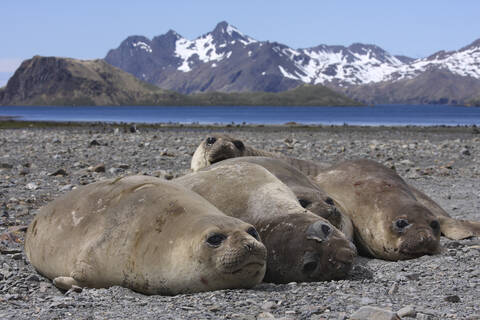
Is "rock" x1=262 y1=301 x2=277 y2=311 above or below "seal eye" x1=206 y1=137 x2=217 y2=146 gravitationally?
below

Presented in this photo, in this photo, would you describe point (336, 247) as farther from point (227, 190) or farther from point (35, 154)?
point (35, 154)

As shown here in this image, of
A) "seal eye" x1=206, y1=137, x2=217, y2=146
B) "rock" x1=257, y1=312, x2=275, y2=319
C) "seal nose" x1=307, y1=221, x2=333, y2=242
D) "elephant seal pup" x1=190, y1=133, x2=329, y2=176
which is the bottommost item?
"rock" x1=257, y1=312, x2=275, y2=319

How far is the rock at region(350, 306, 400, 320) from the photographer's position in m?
4.35

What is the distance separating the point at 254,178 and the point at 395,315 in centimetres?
327

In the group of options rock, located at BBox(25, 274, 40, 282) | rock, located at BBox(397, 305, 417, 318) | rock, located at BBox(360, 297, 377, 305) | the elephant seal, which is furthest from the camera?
the elephant seal

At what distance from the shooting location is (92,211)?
6.52m

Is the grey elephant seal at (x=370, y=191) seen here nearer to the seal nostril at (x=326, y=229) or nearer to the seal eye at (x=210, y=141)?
the seal eye at (x=210, y=141)

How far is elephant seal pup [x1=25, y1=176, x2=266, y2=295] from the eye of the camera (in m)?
5.36

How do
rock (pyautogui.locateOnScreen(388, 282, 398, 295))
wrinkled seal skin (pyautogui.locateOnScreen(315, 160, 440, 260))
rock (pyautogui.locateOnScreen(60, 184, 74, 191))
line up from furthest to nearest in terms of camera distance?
rock (pyautogui.locateOnScreen(60, 184, 74, 191))
wrinkled seal skin (pyautogui.locateOnScreen(315, 160, 440, 260))
rock (pyautogui.locateOnScreen(388, 282, 398, 295))

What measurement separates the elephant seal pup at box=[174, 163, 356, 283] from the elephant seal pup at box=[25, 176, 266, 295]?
0.62 m

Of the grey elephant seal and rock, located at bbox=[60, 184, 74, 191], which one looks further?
rock, located at bbox=[60, 184, 74, 191]

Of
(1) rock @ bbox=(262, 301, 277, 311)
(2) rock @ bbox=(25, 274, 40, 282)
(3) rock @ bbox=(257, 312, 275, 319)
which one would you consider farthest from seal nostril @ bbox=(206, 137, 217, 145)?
(3) rock @ bbox=(257, 312, 275, 319)

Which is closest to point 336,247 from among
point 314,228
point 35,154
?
point 314,228

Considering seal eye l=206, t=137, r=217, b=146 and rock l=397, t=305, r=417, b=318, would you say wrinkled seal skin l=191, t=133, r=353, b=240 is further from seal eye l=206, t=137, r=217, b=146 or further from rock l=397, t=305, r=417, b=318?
rock l=397, t=305, r=417, b=318
